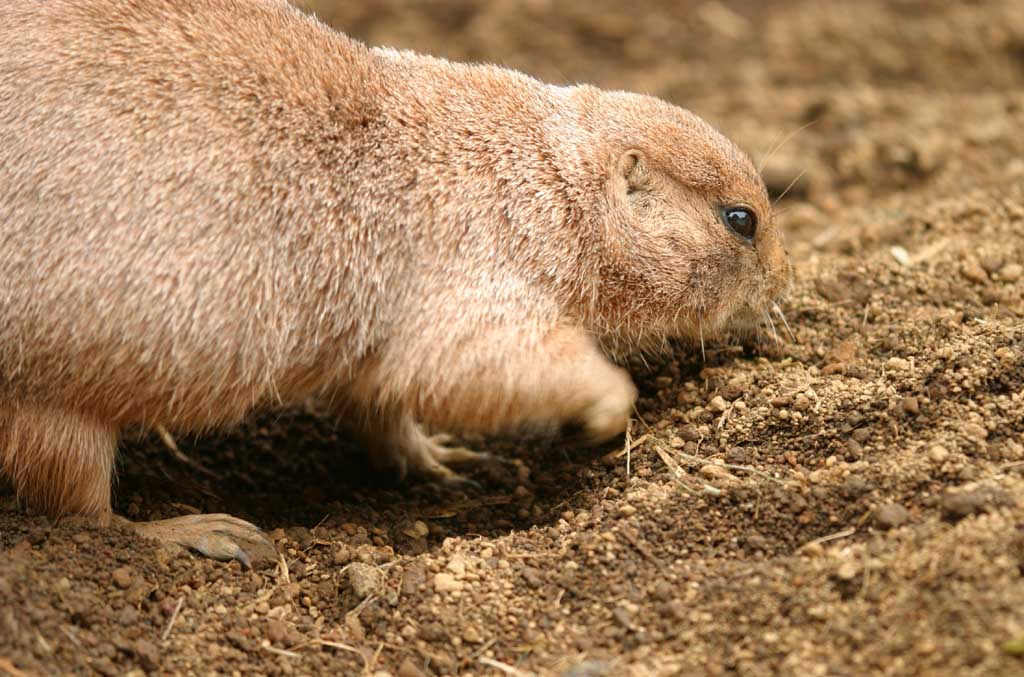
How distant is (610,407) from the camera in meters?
4.84

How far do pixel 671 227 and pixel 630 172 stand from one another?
0.32 metres

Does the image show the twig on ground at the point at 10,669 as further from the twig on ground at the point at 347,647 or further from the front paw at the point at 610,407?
the front paw at the point at 610,407

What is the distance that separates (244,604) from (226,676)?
1.45 ft

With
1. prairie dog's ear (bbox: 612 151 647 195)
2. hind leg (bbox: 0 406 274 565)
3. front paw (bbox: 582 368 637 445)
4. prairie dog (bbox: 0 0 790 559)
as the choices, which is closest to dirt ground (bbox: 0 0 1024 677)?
hind leg (bbox: 0 406 274 565)

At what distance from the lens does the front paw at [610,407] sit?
484cm

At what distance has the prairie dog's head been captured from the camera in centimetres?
523

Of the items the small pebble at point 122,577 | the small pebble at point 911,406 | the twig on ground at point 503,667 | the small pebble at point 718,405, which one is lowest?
the small pebble at point 122,577

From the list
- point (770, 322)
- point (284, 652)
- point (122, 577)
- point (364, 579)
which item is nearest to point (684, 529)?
point (364, 579)

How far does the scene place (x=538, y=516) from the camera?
5195mm

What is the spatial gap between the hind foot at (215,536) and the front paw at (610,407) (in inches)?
57.2

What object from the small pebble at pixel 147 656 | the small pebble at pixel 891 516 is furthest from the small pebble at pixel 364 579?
the small pebble at pixel 891 516

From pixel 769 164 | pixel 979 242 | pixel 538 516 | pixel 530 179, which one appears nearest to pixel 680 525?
pixel 538 516

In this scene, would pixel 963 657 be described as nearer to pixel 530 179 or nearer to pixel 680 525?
pixel 680 525

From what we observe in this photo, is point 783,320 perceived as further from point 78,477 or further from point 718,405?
point 78,477
